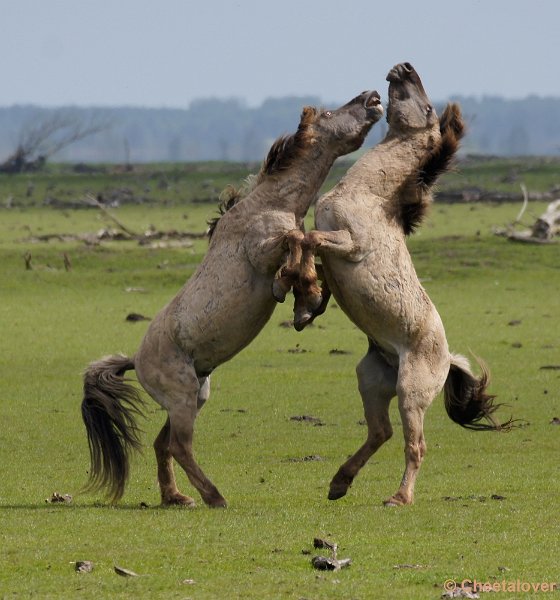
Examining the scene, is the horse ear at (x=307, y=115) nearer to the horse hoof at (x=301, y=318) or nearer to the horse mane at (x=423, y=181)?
the horse mane at (x=423, y=181)

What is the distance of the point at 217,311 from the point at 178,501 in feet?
4.15

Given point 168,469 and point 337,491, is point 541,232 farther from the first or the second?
point 168,469

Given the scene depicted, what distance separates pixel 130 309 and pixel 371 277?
46.4 ft

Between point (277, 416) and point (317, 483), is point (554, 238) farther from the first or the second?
point (317, 483)

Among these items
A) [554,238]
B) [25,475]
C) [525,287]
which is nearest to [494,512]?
[25,475]

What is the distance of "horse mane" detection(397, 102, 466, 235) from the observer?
372 inches

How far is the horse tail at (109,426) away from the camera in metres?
9.16

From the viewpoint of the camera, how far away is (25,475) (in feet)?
34.4

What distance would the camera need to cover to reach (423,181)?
951 cm

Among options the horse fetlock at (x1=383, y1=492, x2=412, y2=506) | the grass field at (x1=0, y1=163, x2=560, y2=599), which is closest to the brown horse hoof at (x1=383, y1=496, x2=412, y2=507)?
the horse fetlock at (x1=383, y1=492, x2=412, y2=506)

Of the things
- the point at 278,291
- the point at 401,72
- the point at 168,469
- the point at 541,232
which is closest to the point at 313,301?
the point at 278,291

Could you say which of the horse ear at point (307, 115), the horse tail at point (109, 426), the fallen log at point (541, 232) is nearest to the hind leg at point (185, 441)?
the horse tail at point (109, 426)

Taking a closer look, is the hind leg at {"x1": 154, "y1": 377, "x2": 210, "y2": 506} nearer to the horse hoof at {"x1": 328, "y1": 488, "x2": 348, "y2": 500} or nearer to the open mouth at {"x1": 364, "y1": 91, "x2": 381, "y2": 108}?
the horse hoof at {"x1": 328, "y1": 488, "x2": 348, "y2": 500}

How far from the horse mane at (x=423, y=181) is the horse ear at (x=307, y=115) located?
0.77 m
